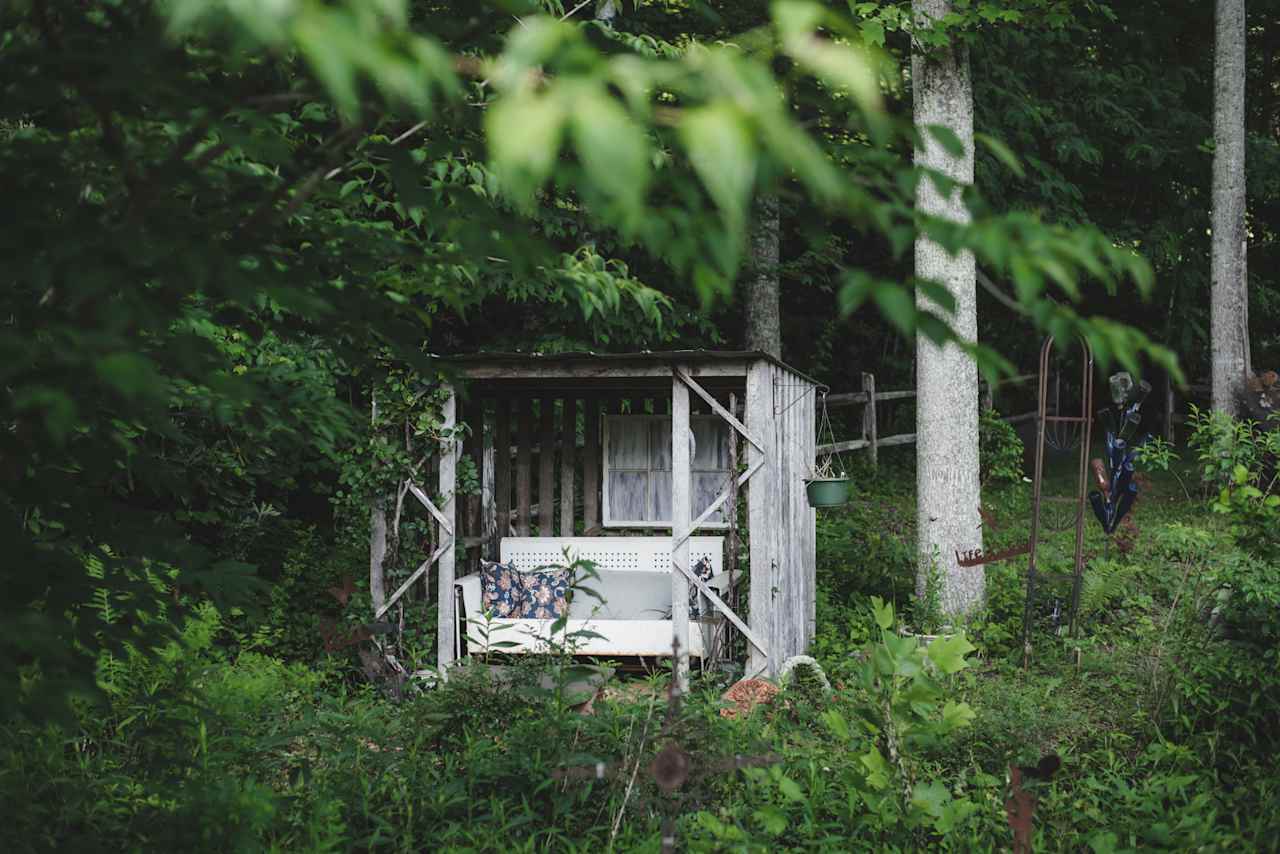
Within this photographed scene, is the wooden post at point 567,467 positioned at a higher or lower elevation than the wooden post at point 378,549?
higher

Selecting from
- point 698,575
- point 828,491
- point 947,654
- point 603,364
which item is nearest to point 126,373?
point 947,654

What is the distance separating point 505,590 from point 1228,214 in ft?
28.8

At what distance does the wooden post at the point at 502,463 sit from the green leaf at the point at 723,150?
Answer: 838cm

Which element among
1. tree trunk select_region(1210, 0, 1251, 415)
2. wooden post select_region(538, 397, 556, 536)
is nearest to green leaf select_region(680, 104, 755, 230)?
wooden post select_region(538, 397, 556, 536)

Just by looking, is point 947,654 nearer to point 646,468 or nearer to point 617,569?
point 617,569

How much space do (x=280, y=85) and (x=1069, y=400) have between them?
21.6 m

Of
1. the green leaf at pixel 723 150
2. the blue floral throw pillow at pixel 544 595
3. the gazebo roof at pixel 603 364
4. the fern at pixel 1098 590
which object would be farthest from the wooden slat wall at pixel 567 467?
the green leaf at pixel 723 150

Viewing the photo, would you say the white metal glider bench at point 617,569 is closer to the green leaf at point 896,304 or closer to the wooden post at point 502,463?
the wooden post at point 502,463

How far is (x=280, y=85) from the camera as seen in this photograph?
2.28 metres

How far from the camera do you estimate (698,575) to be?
27.3ft

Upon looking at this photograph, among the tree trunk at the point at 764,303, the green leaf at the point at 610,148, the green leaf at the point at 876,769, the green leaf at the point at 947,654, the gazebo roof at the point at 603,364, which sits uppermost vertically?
the tree trunk at the point at 764,303

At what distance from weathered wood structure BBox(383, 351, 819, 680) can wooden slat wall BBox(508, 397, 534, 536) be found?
1cm

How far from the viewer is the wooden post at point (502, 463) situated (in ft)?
31.0

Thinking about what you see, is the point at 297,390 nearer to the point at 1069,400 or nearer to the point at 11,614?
the point at 11,614
